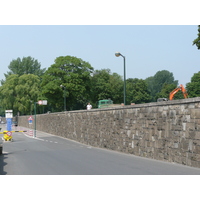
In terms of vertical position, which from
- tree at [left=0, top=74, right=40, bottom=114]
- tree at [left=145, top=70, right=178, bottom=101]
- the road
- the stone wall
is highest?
tree at [left=145, top=70, right=178, bottom=101]

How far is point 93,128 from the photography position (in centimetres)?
2614

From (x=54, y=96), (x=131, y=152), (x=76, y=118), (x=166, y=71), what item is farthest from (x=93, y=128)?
(x=166, y=71)

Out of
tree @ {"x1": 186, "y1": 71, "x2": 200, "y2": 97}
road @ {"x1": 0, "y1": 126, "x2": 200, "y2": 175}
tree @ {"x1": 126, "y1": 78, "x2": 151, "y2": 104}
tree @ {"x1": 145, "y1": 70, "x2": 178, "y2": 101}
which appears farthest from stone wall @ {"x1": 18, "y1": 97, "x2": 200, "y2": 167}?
tree @ {"x1": 145, "y1": 70, "x2": 178, "y2": 101}

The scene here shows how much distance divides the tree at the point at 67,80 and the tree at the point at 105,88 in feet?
31.2

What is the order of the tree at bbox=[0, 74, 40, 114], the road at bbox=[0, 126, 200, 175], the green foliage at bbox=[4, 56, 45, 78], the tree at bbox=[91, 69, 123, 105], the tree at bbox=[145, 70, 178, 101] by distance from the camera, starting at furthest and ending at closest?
the tree at bbox=[145, 70, 178, 101] → the green foliage at bbox=[4, 56, 45, 78] → the tree at bbox=[91, 69, 123, 105] → the tree at bbox=[0, 74, 40, 114] → the road at bbox=[0, 126, 200, 175]

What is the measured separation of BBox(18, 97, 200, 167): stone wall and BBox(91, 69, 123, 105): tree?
52913 millimetres

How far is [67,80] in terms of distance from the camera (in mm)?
65875

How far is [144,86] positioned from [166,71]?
35.9 metres

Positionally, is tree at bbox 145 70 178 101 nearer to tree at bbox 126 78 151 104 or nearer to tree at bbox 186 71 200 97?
tree at bbox 126 78 151 104

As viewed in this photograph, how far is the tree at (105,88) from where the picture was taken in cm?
8075

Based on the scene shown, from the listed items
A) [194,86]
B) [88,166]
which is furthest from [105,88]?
[88,166]

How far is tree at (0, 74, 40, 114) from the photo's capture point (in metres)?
79.8

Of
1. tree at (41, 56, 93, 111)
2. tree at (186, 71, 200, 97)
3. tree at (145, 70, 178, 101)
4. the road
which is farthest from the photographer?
tree at (145, 70, 178, 101)

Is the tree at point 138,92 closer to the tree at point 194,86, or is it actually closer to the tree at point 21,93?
the tree at point 194,86
